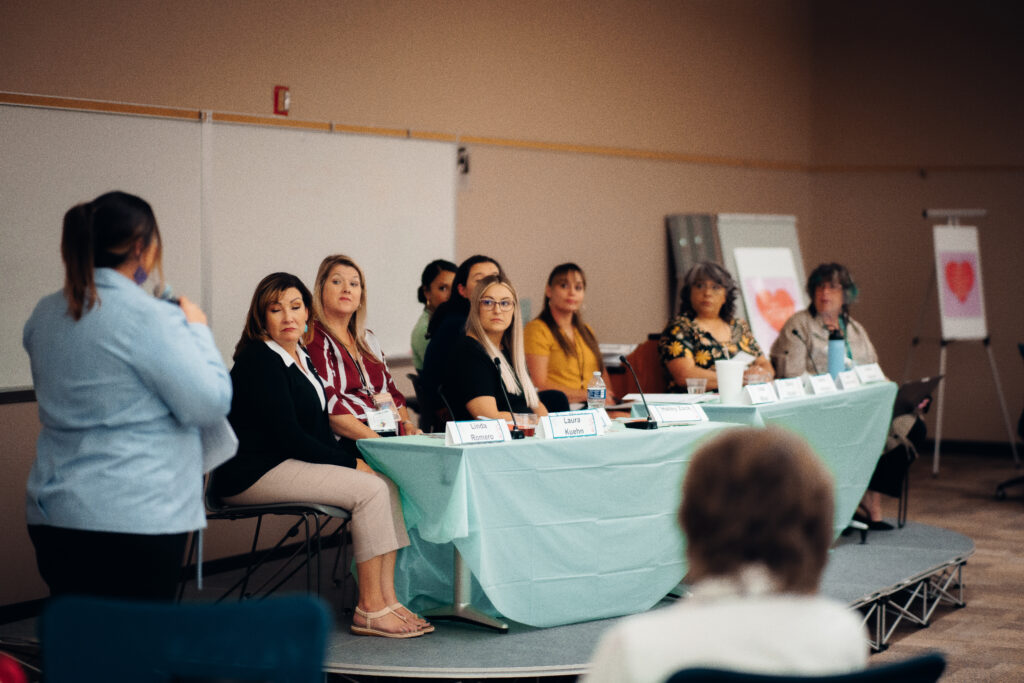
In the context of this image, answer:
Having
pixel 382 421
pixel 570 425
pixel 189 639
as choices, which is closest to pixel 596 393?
pixel 570 425

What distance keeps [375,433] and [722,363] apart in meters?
1.31

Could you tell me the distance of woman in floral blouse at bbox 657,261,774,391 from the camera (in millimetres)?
4895

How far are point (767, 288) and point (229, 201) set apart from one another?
4.22m

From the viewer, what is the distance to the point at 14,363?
13.3 feet

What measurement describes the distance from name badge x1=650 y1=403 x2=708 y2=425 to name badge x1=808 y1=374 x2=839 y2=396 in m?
0.88

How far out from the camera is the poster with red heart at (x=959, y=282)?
7.85 m

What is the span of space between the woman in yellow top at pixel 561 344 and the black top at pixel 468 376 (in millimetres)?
962

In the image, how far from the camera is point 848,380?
4.92 meters

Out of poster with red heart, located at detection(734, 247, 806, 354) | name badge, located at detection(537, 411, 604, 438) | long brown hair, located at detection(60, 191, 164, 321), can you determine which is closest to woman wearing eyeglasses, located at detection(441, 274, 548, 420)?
name badge, located at detection(537, 411, 604, 438)

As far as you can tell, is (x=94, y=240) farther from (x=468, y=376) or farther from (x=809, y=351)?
(x=809, y=351)

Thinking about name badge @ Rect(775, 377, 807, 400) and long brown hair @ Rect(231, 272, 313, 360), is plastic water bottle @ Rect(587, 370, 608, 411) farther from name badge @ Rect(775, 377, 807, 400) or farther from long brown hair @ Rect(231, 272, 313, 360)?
long brown hair @ Rect(231, 272, 313, 360)

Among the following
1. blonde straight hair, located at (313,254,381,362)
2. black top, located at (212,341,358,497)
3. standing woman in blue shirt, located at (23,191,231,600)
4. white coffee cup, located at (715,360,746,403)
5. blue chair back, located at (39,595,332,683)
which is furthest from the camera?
white coffee cup, located at (715,360,746,403)

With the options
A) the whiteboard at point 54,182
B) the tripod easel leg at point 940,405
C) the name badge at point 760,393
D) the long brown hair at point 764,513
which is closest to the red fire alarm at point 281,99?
the whiteboard at point 54,182

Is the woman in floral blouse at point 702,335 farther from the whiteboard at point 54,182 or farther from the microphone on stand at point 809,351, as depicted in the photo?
the whiteboard at point 54,182
